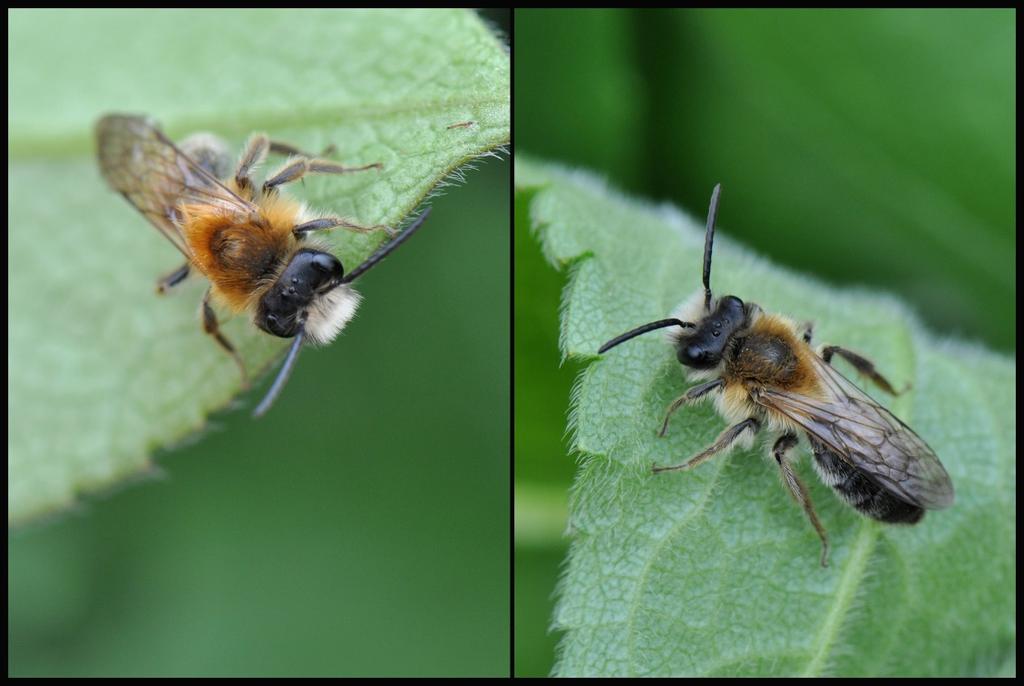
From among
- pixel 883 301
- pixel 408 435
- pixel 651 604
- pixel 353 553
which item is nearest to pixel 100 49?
pixel 408 435

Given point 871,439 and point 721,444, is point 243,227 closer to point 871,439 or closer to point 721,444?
point 721,444

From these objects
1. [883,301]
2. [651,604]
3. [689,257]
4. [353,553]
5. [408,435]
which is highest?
[689,257]

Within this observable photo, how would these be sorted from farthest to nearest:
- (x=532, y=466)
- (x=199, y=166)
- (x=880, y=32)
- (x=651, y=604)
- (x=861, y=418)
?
(x=880, y=32) < (x=532, y=466) < (x=199, y=166) < (x=861, y=418) < (x=651, y=604)

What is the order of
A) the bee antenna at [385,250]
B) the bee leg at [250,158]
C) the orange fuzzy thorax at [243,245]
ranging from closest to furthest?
the bee antenna at [385,250] < the orange fuzzy thorax at [243,245] < the bee leg at [250,158]

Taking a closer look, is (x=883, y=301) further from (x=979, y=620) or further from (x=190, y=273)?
(x=190, y=273)

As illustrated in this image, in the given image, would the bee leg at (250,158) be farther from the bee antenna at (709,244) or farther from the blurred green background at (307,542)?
the bee antenna at (709,244)

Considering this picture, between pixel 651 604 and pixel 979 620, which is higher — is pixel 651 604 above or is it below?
above

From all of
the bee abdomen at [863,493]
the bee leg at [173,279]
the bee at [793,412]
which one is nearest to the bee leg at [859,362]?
the bee at [793,412]

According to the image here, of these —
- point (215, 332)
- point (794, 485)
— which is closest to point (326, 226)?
point (215, 332)
